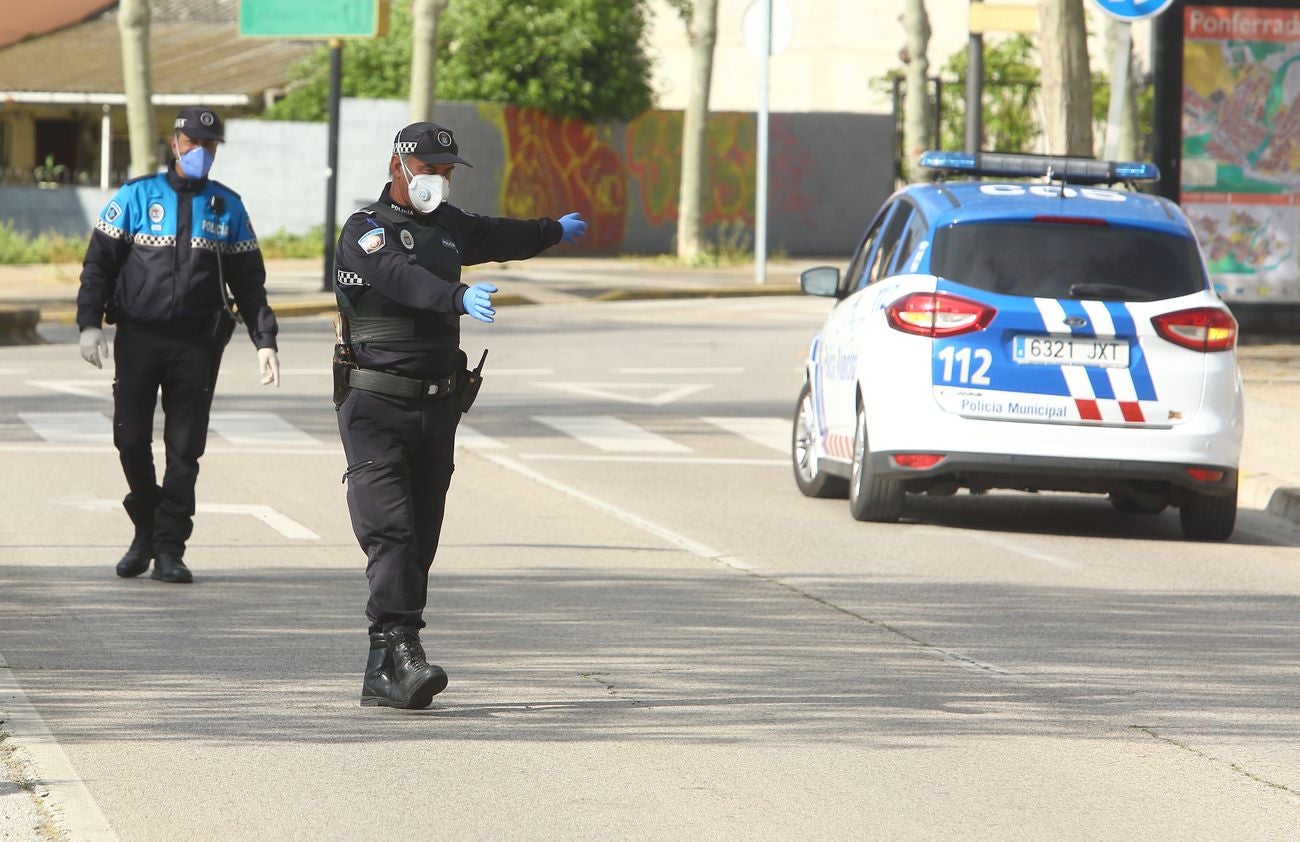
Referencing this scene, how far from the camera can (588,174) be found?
138 feet

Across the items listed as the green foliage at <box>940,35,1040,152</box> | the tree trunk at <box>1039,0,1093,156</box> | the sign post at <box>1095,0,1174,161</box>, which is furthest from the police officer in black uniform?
the green foliage at <box>940,35,1040,152</box>

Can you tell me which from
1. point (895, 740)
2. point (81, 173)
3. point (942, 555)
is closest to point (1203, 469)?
point (942, 555)

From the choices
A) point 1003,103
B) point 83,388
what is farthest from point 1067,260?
point 1003,103

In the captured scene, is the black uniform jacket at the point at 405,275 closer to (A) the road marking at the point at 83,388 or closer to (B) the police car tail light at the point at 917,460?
(B) the police car tail light at the point at 917,460

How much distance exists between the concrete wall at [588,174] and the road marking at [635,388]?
61.6ft

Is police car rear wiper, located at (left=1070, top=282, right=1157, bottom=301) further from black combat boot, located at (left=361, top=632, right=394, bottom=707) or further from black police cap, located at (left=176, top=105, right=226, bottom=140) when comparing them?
black combat boot, located at (left=361, top=632, right=394, bottom=707)

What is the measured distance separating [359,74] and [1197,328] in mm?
32940

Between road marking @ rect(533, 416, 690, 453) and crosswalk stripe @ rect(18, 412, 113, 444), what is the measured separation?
9.91 feet

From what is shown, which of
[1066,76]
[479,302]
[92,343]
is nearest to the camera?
[479,302]

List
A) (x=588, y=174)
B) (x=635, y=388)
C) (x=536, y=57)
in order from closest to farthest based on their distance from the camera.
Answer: (x=635, y=388), (x=536, y=57), (x=588, y=174)

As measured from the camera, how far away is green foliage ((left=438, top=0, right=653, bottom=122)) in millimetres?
41062

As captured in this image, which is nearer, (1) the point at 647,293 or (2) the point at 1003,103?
(1) the point at 647,293

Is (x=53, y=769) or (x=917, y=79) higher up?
(x=917, y=79)

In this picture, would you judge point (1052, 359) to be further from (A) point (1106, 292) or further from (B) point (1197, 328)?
(B) point (1197, 328)
